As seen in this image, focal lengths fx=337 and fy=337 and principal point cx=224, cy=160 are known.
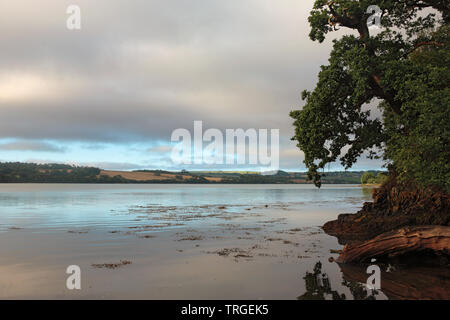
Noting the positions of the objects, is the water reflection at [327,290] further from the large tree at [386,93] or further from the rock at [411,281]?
the large tree at [386,93]

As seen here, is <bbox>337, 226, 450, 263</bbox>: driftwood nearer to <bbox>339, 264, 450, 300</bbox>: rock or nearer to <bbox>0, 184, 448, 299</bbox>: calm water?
<bbox>339, 264, 450, 300</bbox>: rock

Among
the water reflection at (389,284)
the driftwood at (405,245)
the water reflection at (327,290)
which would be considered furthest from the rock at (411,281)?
the driftwood at (405,245)

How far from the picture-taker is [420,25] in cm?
2777

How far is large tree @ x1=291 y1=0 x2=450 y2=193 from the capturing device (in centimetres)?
1930

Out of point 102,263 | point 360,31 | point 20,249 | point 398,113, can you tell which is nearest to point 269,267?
point 102,263

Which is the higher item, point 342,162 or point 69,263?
point 342,162

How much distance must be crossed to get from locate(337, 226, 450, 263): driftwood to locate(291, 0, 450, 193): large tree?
11.1 ft

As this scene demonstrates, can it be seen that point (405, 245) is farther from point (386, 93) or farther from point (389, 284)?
point (386, 93)

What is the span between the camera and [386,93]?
24062 millimetres

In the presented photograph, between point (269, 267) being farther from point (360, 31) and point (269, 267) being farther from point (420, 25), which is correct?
point (420, 25)

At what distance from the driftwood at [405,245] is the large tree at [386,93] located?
3.40 meters

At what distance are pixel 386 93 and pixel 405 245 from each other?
1165 cm

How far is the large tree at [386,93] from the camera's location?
760 inches
